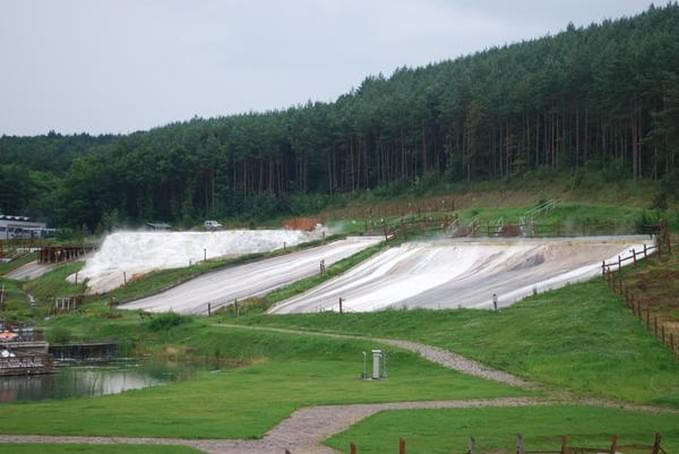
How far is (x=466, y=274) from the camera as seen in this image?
6975cm

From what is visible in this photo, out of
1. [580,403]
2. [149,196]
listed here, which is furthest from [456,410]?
[149,196]

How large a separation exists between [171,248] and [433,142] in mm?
54719

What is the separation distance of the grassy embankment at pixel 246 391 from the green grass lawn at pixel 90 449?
2.16 meters

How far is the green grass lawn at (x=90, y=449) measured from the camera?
26.7 meters

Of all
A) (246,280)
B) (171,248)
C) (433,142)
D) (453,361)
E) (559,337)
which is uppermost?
(433,142)

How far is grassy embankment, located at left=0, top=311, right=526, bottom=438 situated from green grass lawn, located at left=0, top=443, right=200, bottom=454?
2164 millimetres

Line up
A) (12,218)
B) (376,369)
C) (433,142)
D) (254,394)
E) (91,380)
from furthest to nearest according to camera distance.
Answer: (12,218), (433,142), (91,380), (376,369), (254,394)

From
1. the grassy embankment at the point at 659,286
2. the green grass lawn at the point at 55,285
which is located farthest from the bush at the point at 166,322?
the grassy embankment at the point at 659,286

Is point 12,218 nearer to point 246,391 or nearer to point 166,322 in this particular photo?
point 166,322

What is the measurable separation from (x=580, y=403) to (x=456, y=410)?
5.00 metres

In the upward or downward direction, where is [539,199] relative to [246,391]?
upward

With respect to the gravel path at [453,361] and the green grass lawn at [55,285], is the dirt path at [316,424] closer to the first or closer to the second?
the gravel path at [453,361]

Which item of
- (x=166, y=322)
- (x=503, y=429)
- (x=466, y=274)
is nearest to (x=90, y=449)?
(x=503, y=429)

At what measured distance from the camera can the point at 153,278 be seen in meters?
93.8
